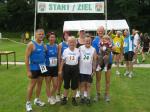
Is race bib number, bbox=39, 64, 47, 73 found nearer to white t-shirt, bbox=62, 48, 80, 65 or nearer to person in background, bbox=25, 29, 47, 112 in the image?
person in background, bbox=25, 29, 47, 112

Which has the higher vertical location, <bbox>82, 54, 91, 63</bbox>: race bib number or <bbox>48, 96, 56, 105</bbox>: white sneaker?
<bbox>82, 54, 91, 63</bbox>: race bib number

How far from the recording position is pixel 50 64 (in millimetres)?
10078

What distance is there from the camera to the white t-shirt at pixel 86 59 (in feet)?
33.1

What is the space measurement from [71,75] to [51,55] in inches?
28.3

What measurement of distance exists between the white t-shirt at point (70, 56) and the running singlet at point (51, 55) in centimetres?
30

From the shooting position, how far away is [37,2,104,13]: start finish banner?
20250 millimetres

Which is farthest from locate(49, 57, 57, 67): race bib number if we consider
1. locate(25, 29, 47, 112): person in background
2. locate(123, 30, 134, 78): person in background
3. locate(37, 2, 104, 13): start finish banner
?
locate(37, 2, 104, 13): start finish banner

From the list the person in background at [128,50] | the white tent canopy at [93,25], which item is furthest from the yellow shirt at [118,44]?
the white tent canopy at [93,25]

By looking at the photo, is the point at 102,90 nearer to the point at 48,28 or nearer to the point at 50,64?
the point at 50,64

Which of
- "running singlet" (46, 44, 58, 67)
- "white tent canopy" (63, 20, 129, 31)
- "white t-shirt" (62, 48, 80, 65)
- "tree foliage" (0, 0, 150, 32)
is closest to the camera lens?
"white t-shirt" (62, 48, 80, 65)

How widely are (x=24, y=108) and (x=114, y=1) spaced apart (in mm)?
58530

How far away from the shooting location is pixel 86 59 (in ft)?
33.2

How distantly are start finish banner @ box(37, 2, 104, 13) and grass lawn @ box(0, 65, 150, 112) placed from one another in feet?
15.2

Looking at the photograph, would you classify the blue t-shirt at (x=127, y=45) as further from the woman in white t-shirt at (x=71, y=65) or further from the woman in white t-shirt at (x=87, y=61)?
the woman in white t-shirt at (x=71, y=65)
